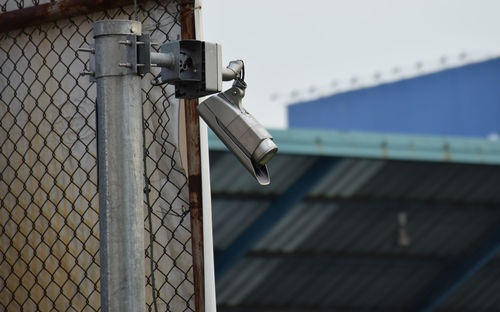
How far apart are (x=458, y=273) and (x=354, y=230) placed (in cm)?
273

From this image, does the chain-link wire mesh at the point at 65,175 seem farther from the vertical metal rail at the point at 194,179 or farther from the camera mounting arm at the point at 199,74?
the camera mounting arm at the point at 199,74

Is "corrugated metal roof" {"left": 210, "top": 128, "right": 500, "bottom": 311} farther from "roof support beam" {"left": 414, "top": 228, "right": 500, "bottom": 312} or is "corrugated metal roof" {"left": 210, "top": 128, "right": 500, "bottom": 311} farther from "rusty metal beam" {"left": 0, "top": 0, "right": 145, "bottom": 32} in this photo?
"rusty metal beam" {"left": 0, "top": 0, "right": 145, "bottom": 32}

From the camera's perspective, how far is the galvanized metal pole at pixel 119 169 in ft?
11.3

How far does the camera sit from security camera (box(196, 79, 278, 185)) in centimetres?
362

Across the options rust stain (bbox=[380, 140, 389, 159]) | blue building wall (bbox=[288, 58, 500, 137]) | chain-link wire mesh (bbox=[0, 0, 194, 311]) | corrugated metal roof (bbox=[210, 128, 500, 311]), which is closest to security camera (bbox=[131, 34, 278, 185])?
chain-link wire mesh (bbox=[0, 0, 194, 311])

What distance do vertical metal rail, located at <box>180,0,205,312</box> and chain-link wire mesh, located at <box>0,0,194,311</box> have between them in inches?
2.2

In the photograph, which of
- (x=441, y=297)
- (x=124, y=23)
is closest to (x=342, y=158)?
(x=441, y=297)

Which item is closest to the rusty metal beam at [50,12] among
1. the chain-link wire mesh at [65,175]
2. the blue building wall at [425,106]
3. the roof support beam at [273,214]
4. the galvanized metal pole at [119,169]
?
the chain-link wire mesh at [65,175]

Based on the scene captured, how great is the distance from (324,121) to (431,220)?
25.6 metres

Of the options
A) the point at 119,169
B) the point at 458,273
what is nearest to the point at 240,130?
the point at 119,169

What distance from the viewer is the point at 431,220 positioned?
18.0 m

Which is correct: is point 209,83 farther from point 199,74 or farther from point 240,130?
point 240,130

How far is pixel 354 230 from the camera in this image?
17.4 meters

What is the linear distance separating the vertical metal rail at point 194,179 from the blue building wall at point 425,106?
31638 millimetres
